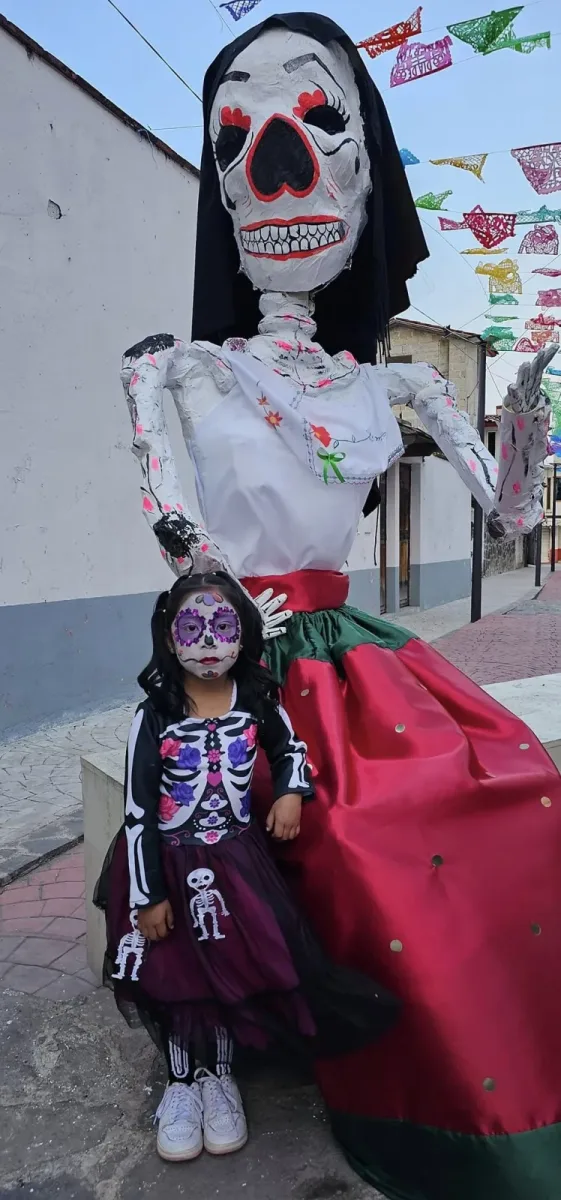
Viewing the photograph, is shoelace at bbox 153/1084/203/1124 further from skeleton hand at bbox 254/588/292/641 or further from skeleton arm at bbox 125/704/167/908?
skeleton hand at bbox 254/588/292/641

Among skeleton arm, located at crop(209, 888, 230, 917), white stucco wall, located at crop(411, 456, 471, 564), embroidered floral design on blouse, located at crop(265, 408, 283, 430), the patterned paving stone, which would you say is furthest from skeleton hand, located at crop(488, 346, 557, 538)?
white stucco wall, located at crop(411, 456, 471, 564)

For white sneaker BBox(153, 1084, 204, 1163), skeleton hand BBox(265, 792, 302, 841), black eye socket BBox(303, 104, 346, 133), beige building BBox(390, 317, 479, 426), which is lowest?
white sneaker BBox(153, 1084, 204, 1163)

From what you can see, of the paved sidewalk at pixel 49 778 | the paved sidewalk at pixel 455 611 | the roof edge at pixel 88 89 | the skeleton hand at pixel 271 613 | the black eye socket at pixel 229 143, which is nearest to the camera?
the skeleton hand at pixel 271 613

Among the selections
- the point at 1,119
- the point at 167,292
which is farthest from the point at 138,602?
the point at 1,119

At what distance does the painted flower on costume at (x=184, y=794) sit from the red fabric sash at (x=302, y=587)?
1.66 feet

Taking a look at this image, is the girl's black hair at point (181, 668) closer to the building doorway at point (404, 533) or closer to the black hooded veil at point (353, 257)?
the black hooded veil at point (353, 257)

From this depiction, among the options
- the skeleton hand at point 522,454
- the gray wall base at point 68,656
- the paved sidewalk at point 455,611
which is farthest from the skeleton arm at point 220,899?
the paved sidewalk at point 455,611

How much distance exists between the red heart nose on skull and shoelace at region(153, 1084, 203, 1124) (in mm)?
1985

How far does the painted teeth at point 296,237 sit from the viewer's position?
201 centimetres

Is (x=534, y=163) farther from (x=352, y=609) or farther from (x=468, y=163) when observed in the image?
(x=352, y=609)

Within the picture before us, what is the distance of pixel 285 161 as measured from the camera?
77.7 inches

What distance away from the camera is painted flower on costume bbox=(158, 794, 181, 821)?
155 cm

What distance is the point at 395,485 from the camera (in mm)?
11586

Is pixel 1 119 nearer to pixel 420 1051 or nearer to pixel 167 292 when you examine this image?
pixel 167 292
